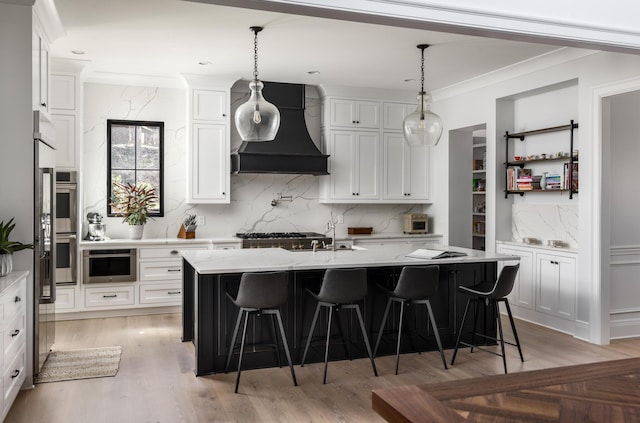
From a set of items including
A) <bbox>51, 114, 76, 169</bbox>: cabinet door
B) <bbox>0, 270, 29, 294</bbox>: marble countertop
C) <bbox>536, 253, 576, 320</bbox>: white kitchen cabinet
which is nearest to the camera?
<bbox>0, 270, 29, 294</bbox>: marble countertop

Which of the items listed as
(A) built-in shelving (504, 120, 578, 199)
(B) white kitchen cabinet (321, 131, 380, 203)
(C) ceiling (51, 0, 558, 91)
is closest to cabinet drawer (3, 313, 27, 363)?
(C) ceiling (51, 0, 558, 91)

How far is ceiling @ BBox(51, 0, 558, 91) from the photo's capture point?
14.2 feet

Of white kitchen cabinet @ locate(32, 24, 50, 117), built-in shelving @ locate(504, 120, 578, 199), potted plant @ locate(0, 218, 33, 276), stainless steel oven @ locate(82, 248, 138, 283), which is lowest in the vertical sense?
stainless steel oven @ locate(82, 248, 138, 283)

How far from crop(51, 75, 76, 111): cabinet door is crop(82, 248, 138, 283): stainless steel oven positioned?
1.55 metres

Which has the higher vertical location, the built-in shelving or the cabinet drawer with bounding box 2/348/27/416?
the built-in shelving

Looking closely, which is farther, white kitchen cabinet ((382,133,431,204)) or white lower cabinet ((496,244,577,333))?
white kitchen cabinet ((382,133,431,204))

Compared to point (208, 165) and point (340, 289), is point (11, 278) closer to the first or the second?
point (340, 289)

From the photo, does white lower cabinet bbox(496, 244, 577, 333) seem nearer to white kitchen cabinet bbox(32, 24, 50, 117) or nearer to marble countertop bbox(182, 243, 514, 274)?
marble countertop bbox(182, 243, 514, 274)

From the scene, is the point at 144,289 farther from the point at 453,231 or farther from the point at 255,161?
the point at 453,231

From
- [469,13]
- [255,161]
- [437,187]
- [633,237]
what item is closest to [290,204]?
[255,161]

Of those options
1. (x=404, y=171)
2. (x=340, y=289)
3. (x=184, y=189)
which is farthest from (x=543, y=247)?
(x=184, y=189)

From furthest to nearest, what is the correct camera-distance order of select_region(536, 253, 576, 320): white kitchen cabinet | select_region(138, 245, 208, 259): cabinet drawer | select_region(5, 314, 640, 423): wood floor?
1. select_region(138, 245, 208, 259): cabinet drawer
2. select_region(536, 253, 576, 320): white kitchen cabinet
3. select_region(5, 314, 640, 423): wood floor

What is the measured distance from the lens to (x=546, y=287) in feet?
18.4

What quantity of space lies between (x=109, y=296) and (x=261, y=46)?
10.2 ft
